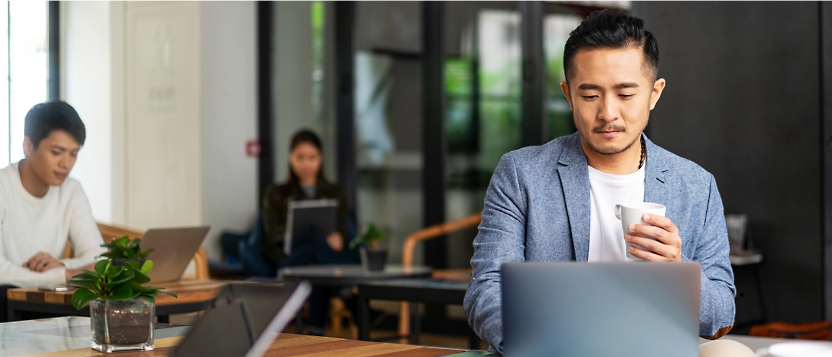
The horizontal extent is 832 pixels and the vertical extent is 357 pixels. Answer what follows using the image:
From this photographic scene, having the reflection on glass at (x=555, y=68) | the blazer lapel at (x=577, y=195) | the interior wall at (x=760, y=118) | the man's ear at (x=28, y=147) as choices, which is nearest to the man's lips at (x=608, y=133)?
the blazer lapel at (x=577, y=195)

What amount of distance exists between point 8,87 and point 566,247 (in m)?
2.55

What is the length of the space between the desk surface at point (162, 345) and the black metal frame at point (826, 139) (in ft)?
11.4

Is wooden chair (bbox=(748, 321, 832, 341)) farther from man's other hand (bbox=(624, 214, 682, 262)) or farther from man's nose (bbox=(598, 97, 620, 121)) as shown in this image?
man's other hand (bbox=(624, 214, 682, 262))

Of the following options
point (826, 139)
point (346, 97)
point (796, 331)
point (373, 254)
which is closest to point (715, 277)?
point (796, 331)

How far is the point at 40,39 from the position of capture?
3.67 meters

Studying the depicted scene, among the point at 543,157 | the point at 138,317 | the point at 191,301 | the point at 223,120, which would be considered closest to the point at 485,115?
the point at 223,120

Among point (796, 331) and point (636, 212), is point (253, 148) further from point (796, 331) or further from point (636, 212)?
point (636, 212)

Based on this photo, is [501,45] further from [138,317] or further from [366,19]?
[138,317]

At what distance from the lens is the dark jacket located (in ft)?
18.7

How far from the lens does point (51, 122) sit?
3137 millimetres

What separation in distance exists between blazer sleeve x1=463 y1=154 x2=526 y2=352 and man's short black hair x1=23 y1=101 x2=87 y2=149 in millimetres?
1830

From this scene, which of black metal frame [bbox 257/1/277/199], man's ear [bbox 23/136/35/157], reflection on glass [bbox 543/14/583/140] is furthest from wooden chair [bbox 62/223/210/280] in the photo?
black metal frame [bbox 257/1/277/199]

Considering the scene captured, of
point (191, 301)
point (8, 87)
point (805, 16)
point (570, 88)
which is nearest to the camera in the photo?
point (570, 88)

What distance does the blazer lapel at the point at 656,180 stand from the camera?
191 centimetres
